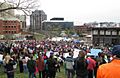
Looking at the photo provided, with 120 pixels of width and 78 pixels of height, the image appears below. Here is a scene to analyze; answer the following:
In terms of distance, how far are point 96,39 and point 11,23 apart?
4812 centimetres

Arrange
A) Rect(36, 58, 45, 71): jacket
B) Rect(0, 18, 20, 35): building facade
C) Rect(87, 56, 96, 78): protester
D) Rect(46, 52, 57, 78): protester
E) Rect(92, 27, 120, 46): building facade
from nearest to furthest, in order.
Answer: Rect(46, 52, 57, 78): protester
Rect(87, 56, 96, 78): protester
Rect(36, 58, 45, 71): jacket
Rect(92, 27, 120, 46): building facade
Rect(0, 18, 20, 35): building facade

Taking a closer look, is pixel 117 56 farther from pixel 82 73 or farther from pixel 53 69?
pixel 53 69

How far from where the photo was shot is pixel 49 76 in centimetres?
1573

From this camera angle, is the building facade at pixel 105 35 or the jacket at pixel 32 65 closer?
the jacket at pixel 32 65

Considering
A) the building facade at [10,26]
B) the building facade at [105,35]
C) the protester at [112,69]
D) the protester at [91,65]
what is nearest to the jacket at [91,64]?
the protester at [91,65]

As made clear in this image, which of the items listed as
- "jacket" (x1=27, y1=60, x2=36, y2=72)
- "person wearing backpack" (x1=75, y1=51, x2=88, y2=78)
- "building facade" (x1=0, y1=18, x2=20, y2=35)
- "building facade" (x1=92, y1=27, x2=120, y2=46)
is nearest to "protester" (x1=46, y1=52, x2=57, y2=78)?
"jacket" (x1=27, y1=60, x2=36, y2=72)

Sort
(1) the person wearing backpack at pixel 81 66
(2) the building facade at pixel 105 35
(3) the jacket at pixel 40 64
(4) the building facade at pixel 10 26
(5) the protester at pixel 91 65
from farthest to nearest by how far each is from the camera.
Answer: (4) the building facade at pixel 10 26, (2) the building facade at pixel 105 35, (3) the jacket at pixel 40 64, (5) the protester at pixel 91 65, (1) the person wearing backpack at pixel 81 66

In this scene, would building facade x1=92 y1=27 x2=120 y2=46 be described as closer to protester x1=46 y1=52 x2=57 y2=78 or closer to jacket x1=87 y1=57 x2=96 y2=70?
jacket x1=87 y1=57 x2=96 y2=70

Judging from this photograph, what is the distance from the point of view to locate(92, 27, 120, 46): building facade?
110188 mm

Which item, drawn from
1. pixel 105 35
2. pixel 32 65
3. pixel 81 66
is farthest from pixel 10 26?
pixel 81 66

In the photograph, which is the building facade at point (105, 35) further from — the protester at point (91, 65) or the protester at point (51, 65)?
the protester at point (51, 65)

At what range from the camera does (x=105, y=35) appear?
370 ft

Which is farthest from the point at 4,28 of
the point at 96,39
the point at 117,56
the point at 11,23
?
the point at 117,56

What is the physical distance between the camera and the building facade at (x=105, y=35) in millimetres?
110188
